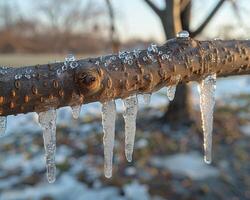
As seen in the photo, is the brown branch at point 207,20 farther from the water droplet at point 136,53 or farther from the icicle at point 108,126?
the water droplet at point 136,53

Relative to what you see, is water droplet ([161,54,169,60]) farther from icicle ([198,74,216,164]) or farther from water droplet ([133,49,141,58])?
icicle ([198,74,216,164])

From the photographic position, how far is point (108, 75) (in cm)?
102

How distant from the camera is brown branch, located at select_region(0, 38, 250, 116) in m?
0.93

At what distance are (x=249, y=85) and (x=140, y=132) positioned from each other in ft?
19.4

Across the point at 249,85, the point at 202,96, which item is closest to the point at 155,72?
the point at 202,96

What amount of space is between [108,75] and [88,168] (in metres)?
4.27

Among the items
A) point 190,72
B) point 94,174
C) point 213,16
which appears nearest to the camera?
point 190,72

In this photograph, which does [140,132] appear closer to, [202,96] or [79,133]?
[79,133]

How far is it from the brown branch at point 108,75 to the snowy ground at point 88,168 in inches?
132

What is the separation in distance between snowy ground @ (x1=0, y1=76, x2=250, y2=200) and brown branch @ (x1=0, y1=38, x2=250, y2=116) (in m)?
3.34

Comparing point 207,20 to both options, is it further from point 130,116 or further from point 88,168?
point 130,116

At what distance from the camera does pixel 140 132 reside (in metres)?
6.32

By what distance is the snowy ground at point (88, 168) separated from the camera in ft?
14.8

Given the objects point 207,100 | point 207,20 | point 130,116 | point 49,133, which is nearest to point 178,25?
point 207,20
